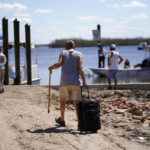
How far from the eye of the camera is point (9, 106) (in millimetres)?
8953

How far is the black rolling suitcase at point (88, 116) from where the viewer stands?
7035 mm

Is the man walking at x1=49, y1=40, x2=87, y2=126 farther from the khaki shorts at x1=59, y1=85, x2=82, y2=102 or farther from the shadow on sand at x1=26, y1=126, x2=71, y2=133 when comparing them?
the shadow on sand at x1=26, y1=126, x2=71, y2=133

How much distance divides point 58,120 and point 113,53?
6.05 meters

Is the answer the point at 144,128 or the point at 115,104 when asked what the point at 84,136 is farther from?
the point at 115,104

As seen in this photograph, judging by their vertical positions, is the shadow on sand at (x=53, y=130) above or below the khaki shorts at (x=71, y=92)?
below

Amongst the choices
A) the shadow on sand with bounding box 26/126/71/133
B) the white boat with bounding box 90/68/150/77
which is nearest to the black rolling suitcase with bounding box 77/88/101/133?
the shadow on sand with bounding box 26/126/71/133

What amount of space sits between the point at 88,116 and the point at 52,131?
0.73 meters

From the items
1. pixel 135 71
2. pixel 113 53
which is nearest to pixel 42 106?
Result: pixel 113 53

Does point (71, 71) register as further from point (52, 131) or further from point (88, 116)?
point (52, 131)

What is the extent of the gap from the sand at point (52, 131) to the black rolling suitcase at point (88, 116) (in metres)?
0.14

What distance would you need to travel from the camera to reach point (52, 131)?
22.9 ft

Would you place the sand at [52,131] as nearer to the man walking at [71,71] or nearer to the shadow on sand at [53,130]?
the shadow on sand at [53,130]

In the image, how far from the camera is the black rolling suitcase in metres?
7.04

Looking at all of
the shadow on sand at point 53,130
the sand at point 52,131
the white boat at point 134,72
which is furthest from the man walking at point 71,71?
the white boat at point 134,72
